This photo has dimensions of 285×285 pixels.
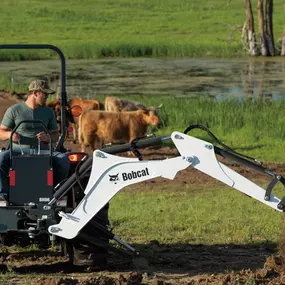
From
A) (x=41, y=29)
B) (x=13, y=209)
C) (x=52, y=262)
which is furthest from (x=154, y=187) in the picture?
(x=41, y=29)

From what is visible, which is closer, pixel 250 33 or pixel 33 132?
pixel 33 132

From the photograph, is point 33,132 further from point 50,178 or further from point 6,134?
point 50,178

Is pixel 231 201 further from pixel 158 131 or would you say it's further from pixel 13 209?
pixel 158 131

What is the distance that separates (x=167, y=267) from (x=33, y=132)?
1.84 meters

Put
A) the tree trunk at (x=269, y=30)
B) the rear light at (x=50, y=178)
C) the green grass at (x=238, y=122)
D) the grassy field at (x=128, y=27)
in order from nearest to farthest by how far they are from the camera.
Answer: the rear light at (x=50, y=178)
the green grass at (x=238, y=122)
the grassy field at (x=128, y=27)
the tree trunk at (x=269, y=30)

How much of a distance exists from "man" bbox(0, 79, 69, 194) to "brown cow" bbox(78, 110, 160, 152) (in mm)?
9749

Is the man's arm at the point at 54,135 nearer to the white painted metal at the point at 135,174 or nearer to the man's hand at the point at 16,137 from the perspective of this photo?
the man's hand at the point at 16,137

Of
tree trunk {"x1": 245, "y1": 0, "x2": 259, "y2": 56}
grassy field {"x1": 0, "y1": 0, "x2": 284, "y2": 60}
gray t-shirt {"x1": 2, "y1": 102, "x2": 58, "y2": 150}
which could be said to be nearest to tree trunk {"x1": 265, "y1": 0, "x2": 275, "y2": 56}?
tree trunk {"x1": 245, "y1": 0, "x2": 259, "y2": 56}

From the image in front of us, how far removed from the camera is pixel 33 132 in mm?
9391

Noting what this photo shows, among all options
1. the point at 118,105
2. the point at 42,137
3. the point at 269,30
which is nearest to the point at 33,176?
the point at 42,137

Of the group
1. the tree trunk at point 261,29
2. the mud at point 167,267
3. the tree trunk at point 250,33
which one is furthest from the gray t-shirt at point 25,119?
the tree trunk at point 250,33

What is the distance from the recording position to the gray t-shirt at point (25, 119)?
937cm

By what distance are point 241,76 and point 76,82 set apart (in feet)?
21.0

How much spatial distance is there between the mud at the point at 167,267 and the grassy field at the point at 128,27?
3198 cm
